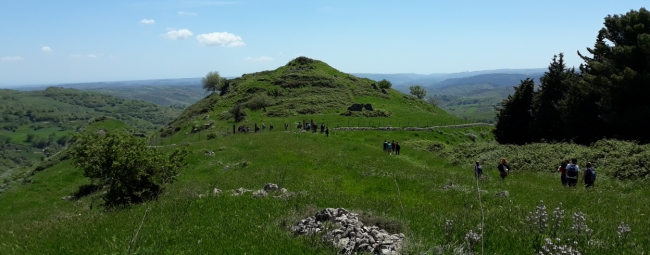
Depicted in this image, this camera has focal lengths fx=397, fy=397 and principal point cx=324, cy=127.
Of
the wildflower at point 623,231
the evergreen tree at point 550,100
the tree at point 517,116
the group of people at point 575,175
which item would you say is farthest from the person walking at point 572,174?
the tree at point 517,116

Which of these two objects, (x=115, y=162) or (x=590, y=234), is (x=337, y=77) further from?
(x=590, y=234)

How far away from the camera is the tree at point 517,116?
50438 mm

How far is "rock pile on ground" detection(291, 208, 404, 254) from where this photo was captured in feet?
29.1

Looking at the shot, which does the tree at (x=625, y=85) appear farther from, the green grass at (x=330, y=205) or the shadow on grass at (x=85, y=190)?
the shadow on grass at (x=85, y=190)

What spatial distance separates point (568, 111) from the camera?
41.2 m

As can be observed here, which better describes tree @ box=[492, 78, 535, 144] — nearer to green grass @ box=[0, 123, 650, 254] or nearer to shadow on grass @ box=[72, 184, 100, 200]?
green grass @ box=[0, 123, 650, 254]

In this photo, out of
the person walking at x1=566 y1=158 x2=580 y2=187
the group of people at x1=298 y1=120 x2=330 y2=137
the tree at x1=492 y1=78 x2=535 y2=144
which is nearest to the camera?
the person walking at x1=566 y1=158 x2=580 y2=187

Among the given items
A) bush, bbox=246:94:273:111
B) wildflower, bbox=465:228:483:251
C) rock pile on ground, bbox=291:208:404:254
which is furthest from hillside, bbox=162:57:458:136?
wildflower, bbox=465:228:483:251

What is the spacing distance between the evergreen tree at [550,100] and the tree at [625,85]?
4822 millimetres

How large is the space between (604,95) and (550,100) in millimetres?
9703

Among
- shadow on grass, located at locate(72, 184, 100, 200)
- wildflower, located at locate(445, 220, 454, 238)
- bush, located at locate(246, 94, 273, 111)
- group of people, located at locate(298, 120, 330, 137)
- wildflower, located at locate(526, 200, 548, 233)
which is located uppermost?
wildflower, located at locate(526, 200, 548, 233)

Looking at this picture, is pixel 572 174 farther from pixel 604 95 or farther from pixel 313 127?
pixel 313 127

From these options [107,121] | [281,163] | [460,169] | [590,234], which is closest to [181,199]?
[590,234]

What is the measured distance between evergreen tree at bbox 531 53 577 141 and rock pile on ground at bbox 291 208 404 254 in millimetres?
43039
